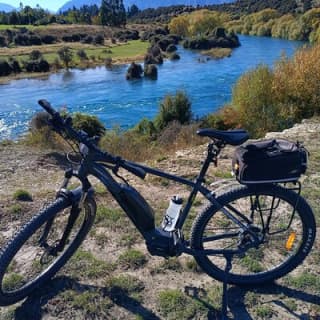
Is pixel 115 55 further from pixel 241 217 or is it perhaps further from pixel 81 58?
pixel 241 217

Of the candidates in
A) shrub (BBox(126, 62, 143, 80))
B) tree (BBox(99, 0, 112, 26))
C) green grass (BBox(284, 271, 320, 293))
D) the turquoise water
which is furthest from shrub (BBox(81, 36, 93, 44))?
green grass (BBox(284, 271, 320, 293))

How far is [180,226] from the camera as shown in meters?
3.36

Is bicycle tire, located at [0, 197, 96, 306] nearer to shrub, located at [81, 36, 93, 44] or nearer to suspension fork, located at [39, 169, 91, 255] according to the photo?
suspension fork, located at [39, 169, 91, 255]

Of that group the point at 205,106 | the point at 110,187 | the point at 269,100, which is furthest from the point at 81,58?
the point at 110,187

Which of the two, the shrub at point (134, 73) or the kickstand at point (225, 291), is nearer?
the kickstand at point (225, 291)

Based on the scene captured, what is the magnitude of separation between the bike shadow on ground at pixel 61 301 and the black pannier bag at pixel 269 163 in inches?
51.9

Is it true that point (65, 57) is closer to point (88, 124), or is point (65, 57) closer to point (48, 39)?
point (48, 39)

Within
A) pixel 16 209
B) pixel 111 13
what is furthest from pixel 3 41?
pixel 16 209

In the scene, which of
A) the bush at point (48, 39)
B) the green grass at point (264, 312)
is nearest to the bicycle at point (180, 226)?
the green grass at point (264, 312)

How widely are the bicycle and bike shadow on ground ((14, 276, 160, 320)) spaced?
0.28 ft

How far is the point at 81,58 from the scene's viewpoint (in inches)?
2098

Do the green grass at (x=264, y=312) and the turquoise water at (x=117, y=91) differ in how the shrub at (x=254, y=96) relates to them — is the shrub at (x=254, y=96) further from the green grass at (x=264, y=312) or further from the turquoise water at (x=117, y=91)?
the green grass at (x=264, y=312)

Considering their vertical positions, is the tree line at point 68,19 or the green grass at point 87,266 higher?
the green grass at point 87,266

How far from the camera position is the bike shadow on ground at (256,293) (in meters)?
3.21
